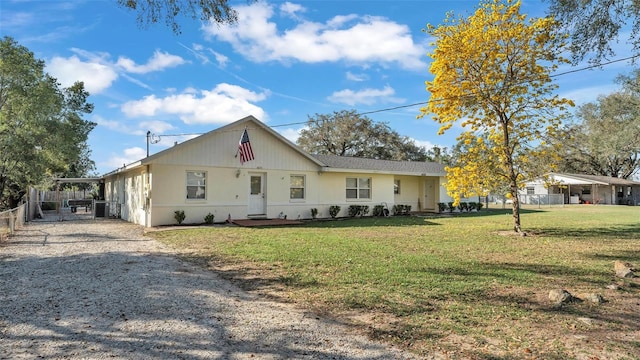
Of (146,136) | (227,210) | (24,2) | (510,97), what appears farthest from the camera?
(146,136)

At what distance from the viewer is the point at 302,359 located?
3.45 meters

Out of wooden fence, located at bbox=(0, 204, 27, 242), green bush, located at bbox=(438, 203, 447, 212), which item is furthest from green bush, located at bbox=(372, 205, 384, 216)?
wooden fence, located at bbox=(0, 204, 27, 242)

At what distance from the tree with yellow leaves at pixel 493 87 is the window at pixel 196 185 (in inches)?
369

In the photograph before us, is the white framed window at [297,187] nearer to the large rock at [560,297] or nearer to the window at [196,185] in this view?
the window at [196,185]

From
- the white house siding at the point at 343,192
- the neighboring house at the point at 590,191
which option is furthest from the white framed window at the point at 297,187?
the neighboring house at the point at 590,191

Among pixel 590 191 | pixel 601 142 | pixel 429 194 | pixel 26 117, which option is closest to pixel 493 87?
pixel 429 194

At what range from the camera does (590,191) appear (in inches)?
1686

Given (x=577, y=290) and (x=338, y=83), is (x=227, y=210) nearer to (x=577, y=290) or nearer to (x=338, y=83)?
(x=338, y=83)

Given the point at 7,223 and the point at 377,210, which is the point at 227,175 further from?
the point at 377,210

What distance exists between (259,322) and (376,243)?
6.56m

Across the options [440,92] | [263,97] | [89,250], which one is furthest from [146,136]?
[440,92]

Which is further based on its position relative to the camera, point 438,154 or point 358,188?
point 438,154

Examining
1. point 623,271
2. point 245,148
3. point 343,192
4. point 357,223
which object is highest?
point 245,148

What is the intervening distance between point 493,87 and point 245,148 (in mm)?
9953
